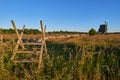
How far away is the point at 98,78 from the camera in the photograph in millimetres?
5242

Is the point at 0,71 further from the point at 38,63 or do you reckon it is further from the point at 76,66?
the point at 76,66

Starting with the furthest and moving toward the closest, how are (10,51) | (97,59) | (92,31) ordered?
(92,31)
(10,51)
(97,59)

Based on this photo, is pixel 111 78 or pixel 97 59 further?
pixel 97 59

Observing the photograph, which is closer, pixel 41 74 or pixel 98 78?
pixel 98 78

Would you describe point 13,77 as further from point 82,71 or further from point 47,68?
point 82,71

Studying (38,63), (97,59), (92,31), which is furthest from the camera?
(92,31)

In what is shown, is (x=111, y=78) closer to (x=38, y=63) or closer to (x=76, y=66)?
(x=76, y=66)

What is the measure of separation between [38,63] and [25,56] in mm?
1408

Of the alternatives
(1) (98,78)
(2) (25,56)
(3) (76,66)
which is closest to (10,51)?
(2) (25,56)

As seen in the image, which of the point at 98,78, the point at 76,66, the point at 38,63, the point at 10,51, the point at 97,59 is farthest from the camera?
the point at 10,51

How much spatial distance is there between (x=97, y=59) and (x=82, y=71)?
711mm

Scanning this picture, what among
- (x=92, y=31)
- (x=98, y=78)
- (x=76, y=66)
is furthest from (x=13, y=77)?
(x=92, y=31)

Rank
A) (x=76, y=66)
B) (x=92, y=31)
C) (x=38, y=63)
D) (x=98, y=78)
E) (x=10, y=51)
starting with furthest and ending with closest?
(x=92, y=31)
(x=10, y=51)
(x=38, y=63)
(x=76, y=66)
(x=98, y=78)

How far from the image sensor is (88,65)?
5.64 metres
